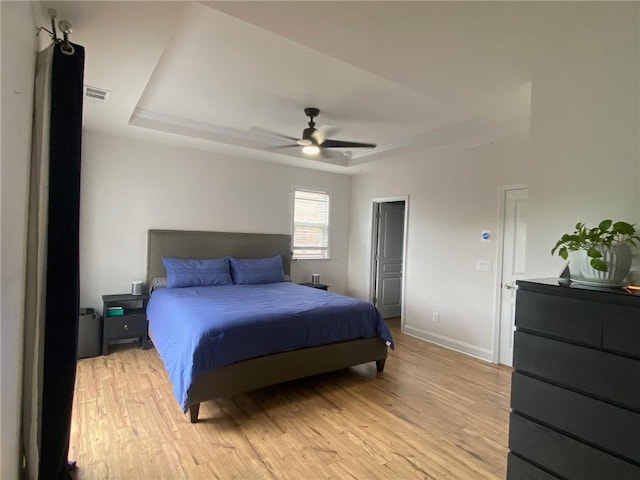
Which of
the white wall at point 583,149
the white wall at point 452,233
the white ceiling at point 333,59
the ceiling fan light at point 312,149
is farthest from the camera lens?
the white wall at point 452,233

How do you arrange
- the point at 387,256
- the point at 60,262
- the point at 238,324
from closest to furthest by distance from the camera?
the point at 60,262 → the point at 238,324 → the point at 387,256

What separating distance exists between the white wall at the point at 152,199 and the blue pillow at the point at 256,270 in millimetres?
550

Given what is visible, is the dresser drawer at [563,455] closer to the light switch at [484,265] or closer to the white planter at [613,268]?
the white planter at [613,268]

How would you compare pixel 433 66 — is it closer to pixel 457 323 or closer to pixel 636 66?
pixel 636 66

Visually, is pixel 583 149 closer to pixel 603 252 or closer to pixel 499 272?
pixel 603 252

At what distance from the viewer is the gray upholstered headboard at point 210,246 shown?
14.3 feet

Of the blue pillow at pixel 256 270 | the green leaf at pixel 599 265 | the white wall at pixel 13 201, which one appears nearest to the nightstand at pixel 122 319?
A: the blue pillow at pixel 256 270

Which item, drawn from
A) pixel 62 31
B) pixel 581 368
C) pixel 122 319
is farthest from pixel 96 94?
pixel 581 368

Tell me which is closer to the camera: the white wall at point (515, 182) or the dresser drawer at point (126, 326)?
the white wall at point (515, 182)

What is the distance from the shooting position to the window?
5645 mm

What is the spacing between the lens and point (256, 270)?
15.4 feet

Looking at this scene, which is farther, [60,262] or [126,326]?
[126,326]

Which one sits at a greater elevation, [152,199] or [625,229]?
[152,199]

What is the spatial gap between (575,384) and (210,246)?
417 centimetres
